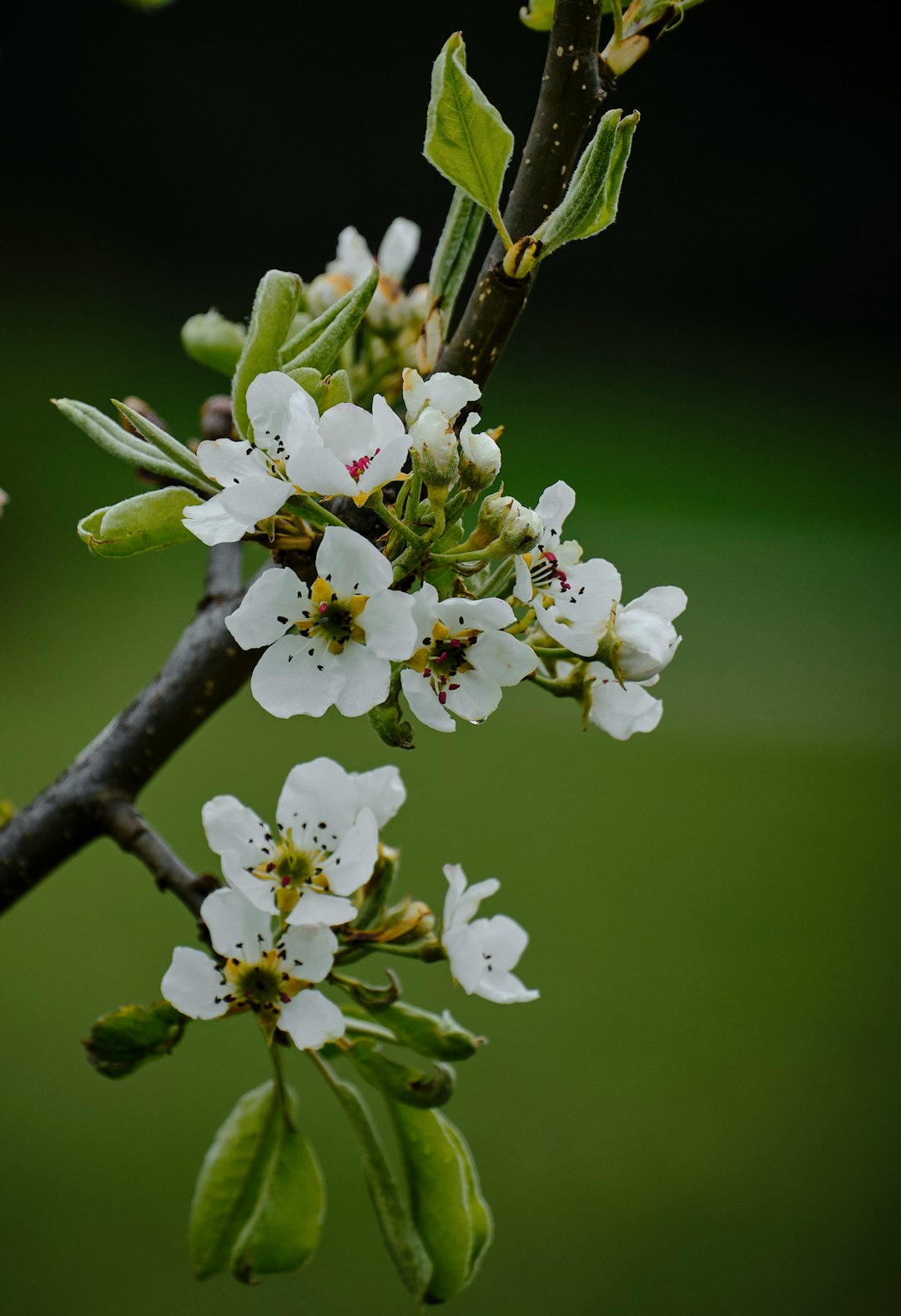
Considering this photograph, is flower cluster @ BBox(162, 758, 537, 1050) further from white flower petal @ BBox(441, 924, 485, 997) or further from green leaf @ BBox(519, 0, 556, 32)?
green leaf @ BBox(519, 0, 556, 32)

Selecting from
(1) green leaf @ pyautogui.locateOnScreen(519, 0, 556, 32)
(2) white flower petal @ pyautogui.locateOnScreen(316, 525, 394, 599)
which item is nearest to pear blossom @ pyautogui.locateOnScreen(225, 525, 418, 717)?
(2) white flower petal @ pyautogui.locateOnScreen(316, 525, 394, 599)

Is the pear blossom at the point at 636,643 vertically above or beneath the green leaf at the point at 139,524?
above

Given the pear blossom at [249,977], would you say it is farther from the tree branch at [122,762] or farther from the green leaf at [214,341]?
the green leaf at [214,341]

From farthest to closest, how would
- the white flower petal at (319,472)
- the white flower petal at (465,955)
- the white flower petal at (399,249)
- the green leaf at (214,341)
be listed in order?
the white flower petal at (399,249)
the green leaf at (214,341)
the white flower petal at (465,955)
the white flower petal at (319,472)

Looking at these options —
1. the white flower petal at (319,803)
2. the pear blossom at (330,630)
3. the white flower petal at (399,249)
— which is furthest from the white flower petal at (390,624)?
the white flower petal at (399,249)

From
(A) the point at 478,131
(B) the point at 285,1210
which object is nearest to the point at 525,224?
(A) the point at 478,131

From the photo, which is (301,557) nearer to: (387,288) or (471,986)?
(471,986)
